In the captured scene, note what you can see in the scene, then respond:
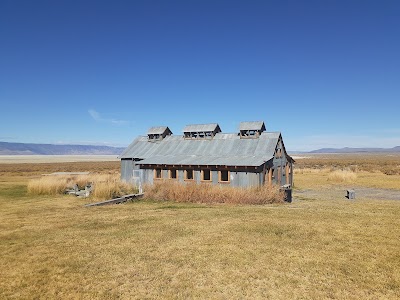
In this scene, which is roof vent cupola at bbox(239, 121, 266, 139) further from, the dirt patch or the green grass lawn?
the green grass lawn

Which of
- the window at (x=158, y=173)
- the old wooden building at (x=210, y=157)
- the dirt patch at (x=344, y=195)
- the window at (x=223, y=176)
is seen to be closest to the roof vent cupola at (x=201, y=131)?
the old wooden building at (x=210, y=157)

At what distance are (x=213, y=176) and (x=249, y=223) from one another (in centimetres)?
1226

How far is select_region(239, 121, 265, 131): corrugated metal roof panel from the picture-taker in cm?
2880

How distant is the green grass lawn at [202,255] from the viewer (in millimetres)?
7258

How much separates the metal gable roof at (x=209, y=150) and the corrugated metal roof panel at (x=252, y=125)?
740mm

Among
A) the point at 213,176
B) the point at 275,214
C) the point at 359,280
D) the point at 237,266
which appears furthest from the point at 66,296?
the point at 213,176

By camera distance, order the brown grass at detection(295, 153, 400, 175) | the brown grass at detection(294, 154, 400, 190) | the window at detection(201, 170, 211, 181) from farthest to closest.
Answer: the brown grass at detection(295, 153, 400, 175)
the brown grass at detection(294, 154, 400, 190)
the window at detection(201, 170, 211, 181)

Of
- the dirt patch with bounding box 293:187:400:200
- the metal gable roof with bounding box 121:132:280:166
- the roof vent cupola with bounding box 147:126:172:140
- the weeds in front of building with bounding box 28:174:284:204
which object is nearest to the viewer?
the weeds in front of building with bounding box 28:174:284:204

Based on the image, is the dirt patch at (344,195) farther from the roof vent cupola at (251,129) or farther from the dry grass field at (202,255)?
the dry grass field at (202,255)

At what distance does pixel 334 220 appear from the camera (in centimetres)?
1409

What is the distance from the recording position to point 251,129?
94.6 ft

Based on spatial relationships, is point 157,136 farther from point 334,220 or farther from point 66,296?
point 66,296

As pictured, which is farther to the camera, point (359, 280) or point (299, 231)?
point (299, 231)

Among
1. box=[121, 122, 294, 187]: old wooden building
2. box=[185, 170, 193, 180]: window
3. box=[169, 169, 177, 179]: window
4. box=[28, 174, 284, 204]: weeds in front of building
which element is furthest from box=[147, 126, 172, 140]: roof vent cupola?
box=[28, 174, 284, 204]: weeds in front of building
